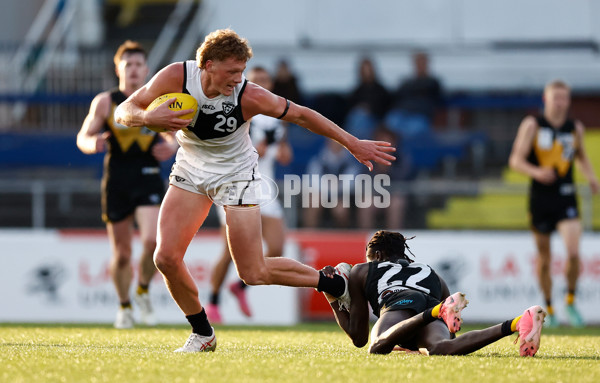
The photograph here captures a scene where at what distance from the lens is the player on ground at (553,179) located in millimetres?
11422

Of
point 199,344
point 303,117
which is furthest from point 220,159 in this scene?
point 199,344

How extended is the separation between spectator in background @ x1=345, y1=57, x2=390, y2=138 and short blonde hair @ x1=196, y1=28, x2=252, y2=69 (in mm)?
10385

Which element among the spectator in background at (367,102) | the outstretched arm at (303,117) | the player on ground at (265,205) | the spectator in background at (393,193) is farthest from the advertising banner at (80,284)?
the outstretched arm at (303,117)

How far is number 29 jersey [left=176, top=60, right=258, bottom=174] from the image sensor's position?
6496 mm

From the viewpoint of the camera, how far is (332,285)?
706 cm

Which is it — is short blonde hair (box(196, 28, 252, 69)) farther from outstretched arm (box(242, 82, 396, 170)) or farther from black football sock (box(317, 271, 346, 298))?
black football sock (box(317, 271, 346, 298))

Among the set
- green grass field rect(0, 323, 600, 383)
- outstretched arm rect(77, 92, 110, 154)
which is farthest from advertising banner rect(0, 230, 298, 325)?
green grass field rect(0, 323, 600, 383)

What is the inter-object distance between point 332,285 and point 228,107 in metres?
1.51

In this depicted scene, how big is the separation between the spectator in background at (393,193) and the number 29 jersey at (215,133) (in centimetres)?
745

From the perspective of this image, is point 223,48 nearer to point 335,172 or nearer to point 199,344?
point 199,344

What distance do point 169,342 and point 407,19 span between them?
15.0m

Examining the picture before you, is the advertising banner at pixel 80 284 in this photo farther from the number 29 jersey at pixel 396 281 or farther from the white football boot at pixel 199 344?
the number 29 jersey at pixel 396 281

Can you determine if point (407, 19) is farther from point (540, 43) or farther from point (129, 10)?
point (129, 10)

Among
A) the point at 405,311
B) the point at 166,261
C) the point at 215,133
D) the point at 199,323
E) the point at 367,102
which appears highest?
the point at 367,102
